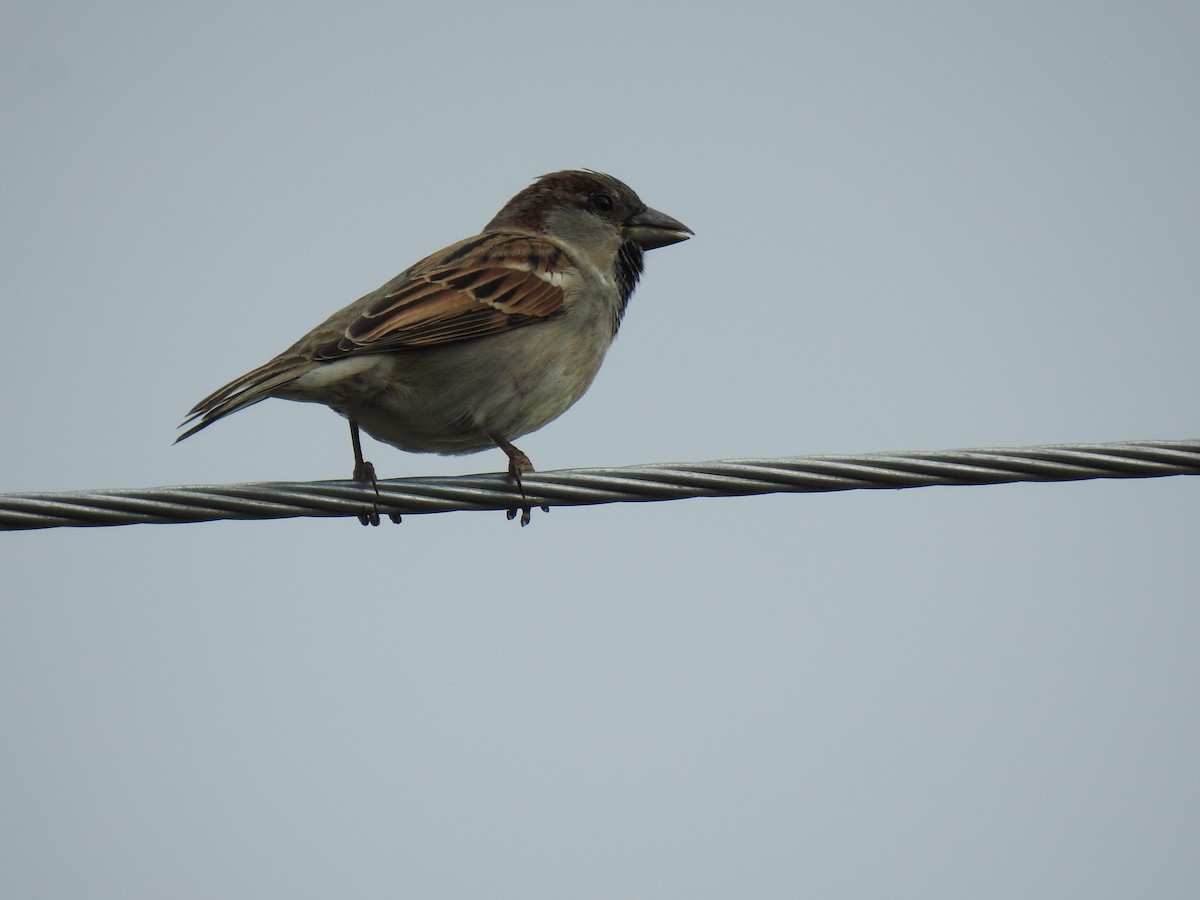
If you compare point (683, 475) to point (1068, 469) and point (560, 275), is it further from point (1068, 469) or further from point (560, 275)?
point (560, 275)

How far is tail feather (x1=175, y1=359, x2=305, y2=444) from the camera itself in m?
4.62

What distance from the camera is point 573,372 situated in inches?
244

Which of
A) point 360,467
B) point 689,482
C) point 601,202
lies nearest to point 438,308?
point 360,467

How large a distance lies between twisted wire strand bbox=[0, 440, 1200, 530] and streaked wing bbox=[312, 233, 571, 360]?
1.50 metres

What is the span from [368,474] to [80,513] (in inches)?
72.9

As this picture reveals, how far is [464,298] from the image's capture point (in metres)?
5.87

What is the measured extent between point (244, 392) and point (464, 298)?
1.33 metres

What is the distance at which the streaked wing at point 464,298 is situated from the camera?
5395mm

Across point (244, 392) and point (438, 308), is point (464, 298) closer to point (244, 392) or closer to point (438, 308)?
point (438, 308)

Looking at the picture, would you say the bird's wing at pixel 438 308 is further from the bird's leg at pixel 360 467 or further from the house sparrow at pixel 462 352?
the bird's leg at pixel 360 467

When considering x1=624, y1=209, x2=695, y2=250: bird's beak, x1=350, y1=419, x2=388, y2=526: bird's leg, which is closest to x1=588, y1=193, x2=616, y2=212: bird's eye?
x1=624, y1=209, x2=695, y2=250: bird's beak

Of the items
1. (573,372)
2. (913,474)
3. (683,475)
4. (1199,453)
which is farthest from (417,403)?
(1199,453)

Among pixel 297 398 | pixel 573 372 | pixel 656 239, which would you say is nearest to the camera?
pixel 297 398

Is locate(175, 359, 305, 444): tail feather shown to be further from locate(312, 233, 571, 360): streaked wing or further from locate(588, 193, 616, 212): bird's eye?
locate(588, 193, 616, 212): bird's eye
